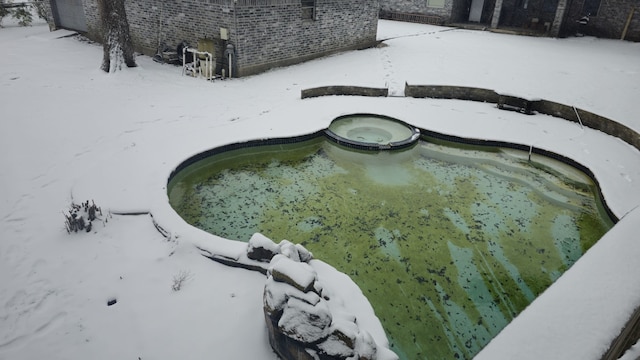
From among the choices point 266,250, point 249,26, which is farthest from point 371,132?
point 266,250

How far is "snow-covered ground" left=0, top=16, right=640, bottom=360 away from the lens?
3.73m

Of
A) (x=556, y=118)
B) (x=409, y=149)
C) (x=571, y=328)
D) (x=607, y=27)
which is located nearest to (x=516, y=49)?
(x=607, y=27)

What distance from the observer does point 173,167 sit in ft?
22.5

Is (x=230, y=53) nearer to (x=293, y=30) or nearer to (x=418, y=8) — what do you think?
(x=293, y=30)

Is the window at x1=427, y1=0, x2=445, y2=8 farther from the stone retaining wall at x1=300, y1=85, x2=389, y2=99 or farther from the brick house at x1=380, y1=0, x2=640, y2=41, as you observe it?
the stone retaining wall at x1=300, y1=85, x2=389, y2=99

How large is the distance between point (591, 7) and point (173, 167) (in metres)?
21.6

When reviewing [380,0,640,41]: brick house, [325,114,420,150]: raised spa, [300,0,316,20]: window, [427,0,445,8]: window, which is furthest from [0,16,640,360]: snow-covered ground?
[427,0,445,8]: window

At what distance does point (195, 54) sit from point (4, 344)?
9575mm

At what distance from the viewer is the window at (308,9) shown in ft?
42.4

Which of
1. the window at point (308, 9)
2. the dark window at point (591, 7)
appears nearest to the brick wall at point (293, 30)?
the window at point (308, 9)

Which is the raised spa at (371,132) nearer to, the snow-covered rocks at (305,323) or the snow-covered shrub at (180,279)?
the snow-covered shrub at (180,279)

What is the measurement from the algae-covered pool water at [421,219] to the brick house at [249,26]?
4.81 meters

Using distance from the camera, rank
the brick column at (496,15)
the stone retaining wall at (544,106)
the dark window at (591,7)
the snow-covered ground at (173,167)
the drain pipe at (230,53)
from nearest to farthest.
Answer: the snow-covered ground at (173,167), the stone retaining wall at (544,106), the drain pipe at (230,53), the dark window at (591,7), the brick column at (496,15)

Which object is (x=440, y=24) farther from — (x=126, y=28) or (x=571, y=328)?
(x=571, y=328)
